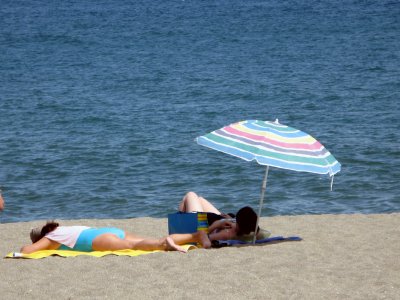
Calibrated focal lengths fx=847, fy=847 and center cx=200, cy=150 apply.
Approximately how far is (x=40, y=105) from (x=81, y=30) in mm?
23600

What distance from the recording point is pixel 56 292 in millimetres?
6781

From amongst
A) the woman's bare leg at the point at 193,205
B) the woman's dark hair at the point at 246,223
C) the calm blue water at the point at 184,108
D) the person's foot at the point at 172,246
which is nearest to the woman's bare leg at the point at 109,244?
the person's foot at the point at 172,246

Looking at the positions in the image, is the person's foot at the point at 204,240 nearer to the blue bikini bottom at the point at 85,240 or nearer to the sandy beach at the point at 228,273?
the sandy beach at the point at 228,273

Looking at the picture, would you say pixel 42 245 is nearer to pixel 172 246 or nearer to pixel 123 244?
pixel 123 244

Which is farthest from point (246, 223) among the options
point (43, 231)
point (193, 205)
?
point (43, 231)

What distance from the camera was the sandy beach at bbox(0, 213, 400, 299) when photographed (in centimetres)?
673

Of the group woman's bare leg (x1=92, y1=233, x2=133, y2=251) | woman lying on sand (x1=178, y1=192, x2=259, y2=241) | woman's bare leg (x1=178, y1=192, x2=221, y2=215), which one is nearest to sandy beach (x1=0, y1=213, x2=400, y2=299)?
woman's bare leg (x1=92, y1=233, x2=133, y2=251)

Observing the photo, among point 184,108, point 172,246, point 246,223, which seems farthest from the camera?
point 184,108

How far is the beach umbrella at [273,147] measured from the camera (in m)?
7.99

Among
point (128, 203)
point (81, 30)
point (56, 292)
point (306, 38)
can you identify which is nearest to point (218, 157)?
point (128, 203)

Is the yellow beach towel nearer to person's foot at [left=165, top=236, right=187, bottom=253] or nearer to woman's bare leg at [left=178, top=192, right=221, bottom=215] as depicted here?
person's foot at [left=165, top=236, right=187, bottom=253]

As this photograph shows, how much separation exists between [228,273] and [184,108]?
52.0ft

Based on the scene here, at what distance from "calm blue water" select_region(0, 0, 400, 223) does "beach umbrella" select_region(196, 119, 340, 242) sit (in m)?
4.06

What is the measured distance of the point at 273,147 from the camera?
26.7 feet
